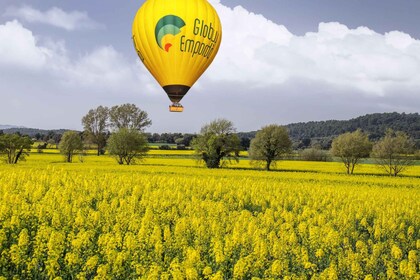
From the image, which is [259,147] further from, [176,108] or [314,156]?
[176,108]

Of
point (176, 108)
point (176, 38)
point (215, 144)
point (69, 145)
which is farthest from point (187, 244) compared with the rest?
point (69, 145)

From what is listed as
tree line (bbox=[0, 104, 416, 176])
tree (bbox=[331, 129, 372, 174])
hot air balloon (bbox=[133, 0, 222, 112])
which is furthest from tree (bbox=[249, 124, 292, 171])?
hot air balloon (bbox=[133, 0, 222, 112])

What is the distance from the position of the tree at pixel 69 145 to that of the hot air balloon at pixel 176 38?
4831cm

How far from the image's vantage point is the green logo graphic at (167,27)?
26.6 m

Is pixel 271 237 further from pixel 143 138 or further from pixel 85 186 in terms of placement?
pixel 143 138

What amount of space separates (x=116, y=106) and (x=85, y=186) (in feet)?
274

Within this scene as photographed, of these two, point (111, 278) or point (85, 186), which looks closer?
point (111, 278)

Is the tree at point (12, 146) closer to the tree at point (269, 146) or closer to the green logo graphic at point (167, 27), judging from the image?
the tree at point (269, 146)

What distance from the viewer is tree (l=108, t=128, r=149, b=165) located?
212 feet

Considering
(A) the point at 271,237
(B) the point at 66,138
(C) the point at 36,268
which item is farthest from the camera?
(B) the point at 66,138

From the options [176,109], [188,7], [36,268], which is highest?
[188,7]

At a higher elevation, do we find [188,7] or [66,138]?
[188,7]

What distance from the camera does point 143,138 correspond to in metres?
66.7

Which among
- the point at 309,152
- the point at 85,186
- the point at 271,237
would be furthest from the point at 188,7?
the point at 309,152
